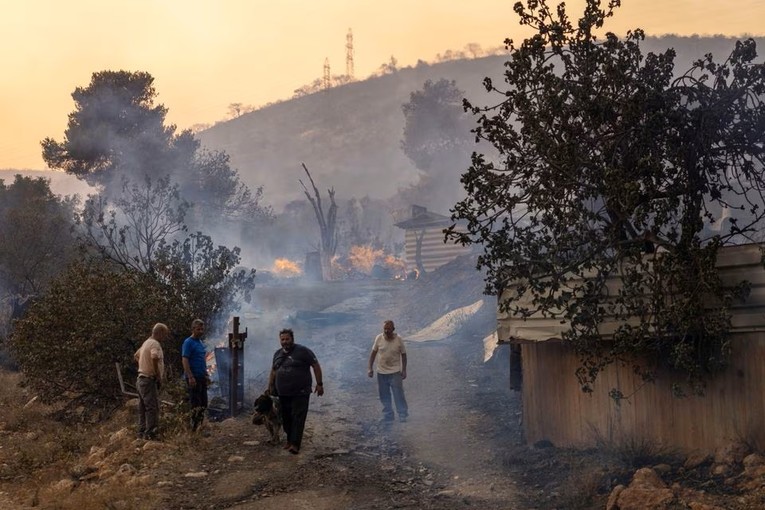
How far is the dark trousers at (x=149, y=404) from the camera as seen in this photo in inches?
488

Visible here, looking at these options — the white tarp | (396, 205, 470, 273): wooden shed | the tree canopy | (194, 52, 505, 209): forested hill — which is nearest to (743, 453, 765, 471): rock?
the white tarp

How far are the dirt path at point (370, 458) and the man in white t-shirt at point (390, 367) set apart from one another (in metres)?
0.31

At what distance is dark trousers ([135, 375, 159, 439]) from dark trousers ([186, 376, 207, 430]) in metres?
0.53

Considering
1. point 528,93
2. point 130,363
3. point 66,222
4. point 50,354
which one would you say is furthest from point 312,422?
point 66,222

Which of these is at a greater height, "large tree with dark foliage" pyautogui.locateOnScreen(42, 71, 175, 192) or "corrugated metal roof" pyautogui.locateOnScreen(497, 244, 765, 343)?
"large tree with dark foliage" pyautogui.locateOnScreen(42, 71, 175, 192)

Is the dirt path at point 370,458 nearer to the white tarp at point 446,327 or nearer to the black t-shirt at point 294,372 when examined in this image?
the black t-shirt at point 294,372

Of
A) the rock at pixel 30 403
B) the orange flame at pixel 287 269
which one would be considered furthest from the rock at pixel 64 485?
the orange flame at pixel 287 269

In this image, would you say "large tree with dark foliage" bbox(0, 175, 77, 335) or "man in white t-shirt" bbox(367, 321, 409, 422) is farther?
"large tree with dark foliage" bbox(0, 175, 77, 335)

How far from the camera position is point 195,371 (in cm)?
1279

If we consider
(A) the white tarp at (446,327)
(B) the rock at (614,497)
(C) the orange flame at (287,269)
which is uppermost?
(C) the orange flame at (287,269)

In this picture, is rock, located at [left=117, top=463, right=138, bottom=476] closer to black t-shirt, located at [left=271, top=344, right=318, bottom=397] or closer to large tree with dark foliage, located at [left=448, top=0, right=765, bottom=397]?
black t-shirt, located at [left=271, top=344, right=318, bottom=397]

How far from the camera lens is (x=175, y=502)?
376 inches

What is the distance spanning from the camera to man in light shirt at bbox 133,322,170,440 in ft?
40.6

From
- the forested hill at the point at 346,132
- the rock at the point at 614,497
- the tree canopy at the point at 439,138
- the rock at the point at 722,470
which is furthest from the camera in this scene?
the forested hill at the point at 346,132
